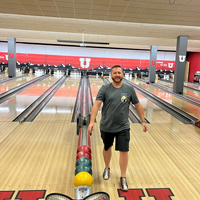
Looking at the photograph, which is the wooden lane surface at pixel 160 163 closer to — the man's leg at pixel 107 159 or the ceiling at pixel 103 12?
the man's leg at pixel 107 159

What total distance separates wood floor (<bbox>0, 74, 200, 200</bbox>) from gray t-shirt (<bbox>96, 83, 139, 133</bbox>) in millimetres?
696

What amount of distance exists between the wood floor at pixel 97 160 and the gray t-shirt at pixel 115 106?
70 cm

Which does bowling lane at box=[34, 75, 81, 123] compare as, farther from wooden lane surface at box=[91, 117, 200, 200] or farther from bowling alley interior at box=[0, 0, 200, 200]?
wooden lane surface at box=[91, 117, 200, 200]

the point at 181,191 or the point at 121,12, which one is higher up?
the point at 121,12

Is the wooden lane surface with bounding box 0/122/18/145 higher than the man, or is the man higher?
the man

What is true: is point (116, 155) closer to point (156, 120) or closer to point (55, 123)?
point (55, 123)

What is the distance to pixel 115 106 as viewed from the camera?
2.02m

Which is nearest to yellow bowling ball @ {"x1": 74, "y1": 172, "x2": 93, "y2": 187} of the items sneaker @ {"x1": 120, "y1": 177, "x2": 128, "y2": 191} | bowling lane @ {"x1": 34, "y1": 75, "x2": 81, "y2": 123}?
sneaker @ {"x1": 120, "y1": 177, "x2": 128, "y2": 191}

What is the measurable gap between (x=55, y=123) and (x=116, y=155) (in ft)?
6.24

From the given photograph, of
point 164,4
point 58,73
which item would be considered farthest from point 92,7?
point 58,73

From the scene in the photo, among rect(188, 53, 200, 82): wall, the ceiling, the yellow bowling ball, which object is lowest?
the yellow bowling ball

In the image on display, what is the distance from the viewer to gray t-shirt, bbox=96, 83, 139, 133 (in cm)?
202

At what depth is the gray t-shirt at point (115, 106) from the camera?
2.02 meters

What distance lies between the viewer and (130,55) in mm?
18609
